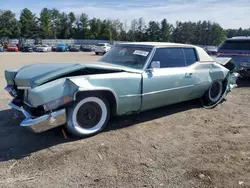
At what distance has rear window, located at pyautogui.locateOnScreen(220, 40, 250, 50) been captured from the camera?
9391mm

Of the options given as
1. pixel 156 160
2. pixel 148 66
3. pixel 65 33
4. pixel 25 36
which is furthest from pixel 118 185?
pixel 65 33

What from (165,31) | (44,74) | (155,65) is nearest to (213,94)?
(155,65)

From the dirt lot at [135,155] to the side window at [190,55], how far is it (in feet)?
4.23

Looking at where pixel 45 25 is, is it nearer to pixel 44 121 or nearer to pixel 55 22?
pixel 55 22

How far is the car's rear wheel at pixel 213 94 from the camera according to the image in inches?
235

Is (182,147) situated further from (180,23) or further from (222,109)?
(180,23)

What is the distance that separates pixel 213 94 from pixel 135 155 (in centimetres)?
357

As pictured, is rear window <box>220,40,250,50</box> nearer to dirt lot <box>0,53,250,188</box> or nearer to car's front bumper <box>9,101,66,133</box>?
dirt lot <box>0,53,250,188</box>

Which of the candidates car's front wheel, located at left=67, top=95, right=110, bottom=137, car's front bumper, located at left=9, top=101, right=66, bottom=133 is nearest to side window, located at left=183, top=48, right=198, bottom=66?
car's front wheel, located at left=67, top=95, right=110, bottom=137

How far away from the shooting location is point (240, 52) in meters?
9.35

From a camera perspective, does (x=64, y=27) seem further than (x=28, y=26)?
Yes

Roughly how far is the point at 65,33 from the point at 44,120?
103 metres

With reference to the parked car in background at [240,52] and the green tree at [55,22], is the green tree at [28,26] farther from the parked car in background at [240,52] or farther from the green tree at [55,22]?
the parked car in background at [240,52]

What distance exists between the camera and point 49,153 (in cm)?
342
